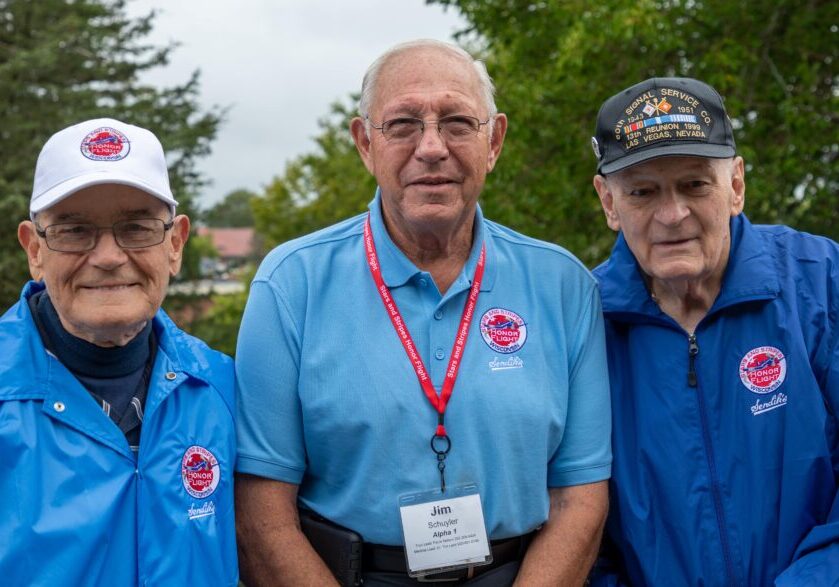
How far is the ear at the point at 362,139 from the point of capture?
3.37 m

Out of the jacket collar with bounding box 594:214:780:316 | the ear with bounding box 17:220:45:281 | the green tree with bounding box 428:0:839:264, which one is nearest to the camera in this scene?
the ear with bounding box 17:220:45:281

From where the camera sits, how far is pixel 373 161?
332 centimetres

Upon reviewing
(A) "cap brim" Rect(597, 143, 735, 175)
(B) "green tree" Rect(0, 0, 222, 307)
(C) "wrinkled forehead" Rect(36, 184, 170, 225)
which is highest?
(B) "green tree" Rect(0, 0, 222, 307)

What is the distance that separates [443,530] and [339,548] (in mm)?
354

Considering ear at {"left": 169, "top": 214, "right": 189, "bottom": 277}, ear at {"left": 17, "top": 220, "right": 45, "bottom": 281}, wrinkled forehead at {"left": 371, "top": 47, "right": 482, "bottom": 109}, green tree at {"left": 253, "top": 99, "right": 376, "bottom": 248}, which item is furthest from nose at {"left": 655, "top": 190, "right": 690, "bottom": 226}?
green tree at {"left": 253, "top": 99, "right": 376, "bottom": 248}

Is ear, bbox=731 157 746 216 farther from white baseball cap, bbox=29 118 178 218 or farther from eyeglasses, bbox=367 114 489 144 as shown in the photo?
white baseball cap, bbox=29 118 178 218

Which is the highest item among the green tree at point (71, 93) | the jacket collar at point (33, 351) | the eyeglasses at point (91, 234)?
the green tree at point (71, 93)

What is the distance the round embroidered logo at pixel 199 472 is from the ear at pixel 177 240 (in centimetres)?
57

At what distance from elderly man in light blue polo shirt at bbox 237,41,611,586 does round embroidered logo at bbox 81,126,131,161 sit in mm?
652

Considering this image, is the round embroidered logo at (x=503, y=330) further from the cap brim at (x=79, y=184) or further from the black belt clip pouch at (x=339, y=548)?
the cap brim at (x=79, y=184)

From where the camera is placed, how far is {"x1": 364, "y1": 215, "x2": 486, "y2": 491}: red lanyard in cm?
302

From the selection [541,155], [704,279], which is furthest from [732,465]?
[541,155]

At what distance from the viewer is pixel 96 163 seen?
2689 millimetres

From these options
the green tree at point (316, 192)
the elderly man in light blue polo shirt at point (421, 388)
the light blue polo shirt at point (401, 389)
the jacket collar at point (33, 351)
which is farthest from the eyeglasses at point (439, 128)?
the green tree at point (316, 192)
